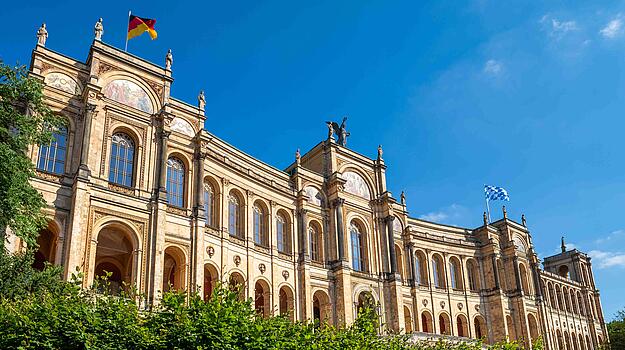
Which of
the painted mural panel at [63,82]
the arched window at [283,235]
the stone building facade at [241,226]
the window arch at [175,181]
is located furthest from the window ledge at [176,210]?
the arched window at [283,235]

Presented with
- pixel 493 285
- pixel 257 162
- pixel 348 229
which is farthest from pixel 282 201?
pixel 493 285

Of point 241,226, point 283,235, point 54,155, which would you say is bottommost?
point 241,226

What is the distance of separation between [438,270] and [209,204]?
89.6 ft

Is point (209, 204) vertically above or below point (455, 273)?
below

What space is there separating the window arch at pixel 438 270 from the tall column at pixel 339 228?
47.5 feet

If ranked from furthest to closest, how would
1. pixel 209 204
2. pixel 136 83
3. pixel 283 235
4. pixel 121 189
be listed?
pixel 283 235
pixel 209 204
pixel 136 83
pixel 121 189

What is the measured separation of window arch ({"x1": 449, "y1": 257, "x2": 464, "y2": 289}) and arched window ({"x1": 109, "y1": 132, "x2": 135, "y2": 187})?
34631 mm

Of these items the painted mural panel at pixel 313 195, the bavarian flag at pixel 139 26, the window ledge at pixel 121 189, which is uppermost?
the bavarian flag at pixel 139 26

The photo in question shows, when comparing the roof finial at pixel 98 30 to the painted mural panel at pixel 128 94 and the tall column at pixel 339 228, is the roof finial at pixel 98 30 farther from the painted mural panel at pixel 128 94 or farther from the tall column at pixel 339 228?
the tall column at pixel 339 228

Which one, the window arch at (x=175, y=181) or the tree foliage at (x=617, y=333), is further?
the tree foliage at (x=617, y=333)

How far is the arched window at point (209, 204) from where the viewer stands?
35344mm

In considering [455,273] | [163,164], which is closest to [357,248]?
[455,273]

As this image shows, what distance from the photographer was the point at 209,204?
118ft

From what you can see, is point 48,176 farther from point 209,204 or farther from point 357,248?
point 357,248
